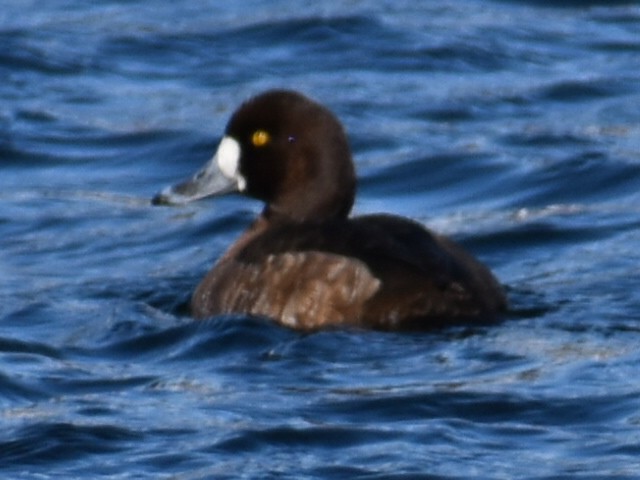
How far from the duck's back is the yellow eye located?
500mm

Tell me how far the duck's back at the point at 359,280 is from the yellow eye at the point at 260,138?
50cm

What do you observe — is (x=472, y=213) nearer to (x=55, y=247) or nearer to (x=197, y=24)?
(x=55, y=247)

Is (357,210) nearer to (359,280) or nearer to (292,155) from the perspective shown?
(292,155)

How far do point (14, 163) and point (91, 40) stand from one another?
8.93 ft

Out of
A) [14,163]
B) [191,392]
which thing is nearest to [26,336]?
[191,392]

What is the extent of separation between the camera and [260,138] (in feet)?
29.1

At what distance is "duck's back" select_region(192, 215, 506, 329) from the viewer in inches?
311

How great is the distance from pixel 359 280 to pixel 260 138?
116 cm

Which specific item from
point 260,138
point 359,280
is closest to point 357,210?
point 260,138

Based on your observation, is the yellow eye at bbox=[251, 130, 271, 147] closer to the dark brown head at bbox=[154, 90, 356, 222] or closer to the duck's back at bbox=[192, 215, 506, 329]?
the dark brown head at bbox=[154, 90, 356, 222]

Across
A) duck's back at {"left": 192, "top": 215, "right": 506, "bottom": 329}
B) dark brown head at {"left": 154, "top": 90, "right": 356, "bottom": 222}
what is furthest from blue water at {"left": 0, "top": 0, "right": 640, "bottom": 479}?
dark brown head at {"left": 154, "top": 90, "right": 356, "bottom": 222}

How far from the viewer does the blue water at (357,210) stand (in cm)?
681

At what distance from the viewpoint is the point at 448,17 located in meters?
15.3

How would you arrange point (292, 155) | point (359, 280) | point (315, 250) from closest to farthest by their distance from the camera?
1. point (359, 280)
2. point (315, 250)
3. point (292, 155)
